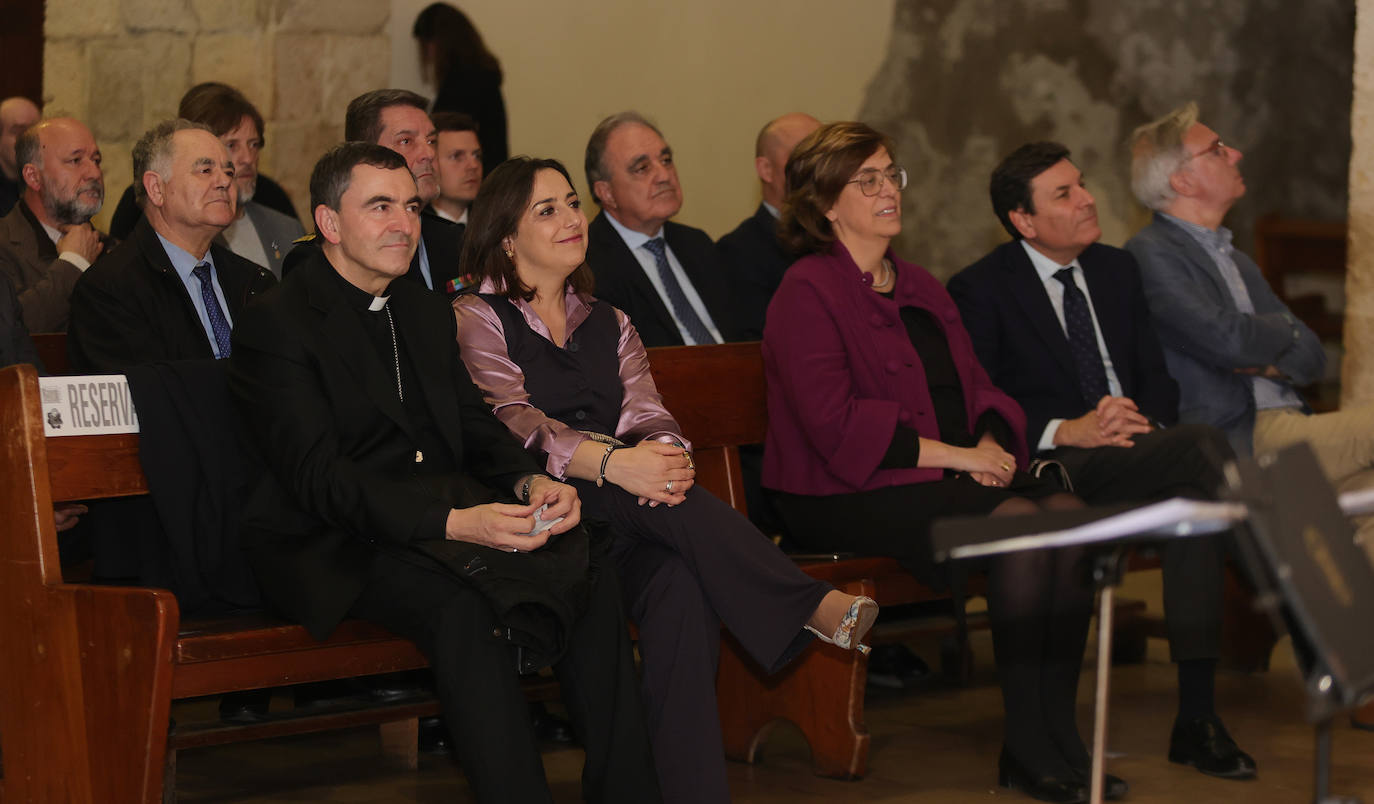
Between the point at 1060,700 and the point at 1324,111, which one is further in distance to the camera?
the point at 1324,111

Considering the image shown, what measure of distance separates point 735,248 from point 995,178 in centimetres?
79

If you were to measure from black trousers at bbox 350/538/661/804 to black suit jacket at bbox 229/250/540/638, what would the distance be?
0.27 feet

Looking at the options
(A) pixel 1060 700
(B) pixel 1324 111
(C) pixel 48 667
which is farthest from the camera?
(B) pixel 1324 111

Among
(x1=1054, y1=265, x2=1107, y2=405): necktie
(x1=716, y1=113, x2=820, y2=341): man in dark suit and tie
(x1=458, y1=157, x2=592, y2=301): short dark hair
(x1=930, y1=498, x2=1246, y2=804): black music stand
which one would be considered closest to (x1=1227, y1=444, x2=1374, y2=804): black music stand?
(x1=930, y1=498, x2=1246, y2=804): black music stand

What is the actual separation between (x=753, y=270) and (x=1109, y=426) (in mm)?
1191

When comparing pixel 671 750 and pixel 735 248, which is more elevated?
pixel 735 248

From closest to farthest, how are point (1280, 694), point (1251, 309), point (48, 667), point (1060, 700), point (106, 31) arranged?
point (48, 667) → point (1060, 700) → point (1280, 694) → point (1251, 309) → point (106, 31)

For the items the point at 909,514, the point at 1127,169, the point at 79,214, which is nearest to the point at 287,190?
the point at 79,214

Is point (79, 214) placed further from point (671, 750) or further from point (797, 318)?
point (671, 750)

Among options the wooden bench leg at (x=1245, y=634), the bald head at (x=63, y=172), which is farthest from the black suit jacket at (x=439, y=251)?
the wooden bench leg at (x=1245, y=634)

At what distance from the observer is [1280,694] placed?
14.0 feet

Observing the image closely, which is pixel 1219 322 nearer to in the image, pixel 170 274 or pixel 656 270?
pixel 656 270

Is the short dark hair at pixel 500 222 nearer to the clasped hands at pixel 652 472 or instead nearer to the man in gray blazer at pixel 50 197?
the clasped hands at pixel 652 472

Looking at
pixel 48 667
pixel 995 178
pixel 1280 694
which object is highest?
pixel 995 178
